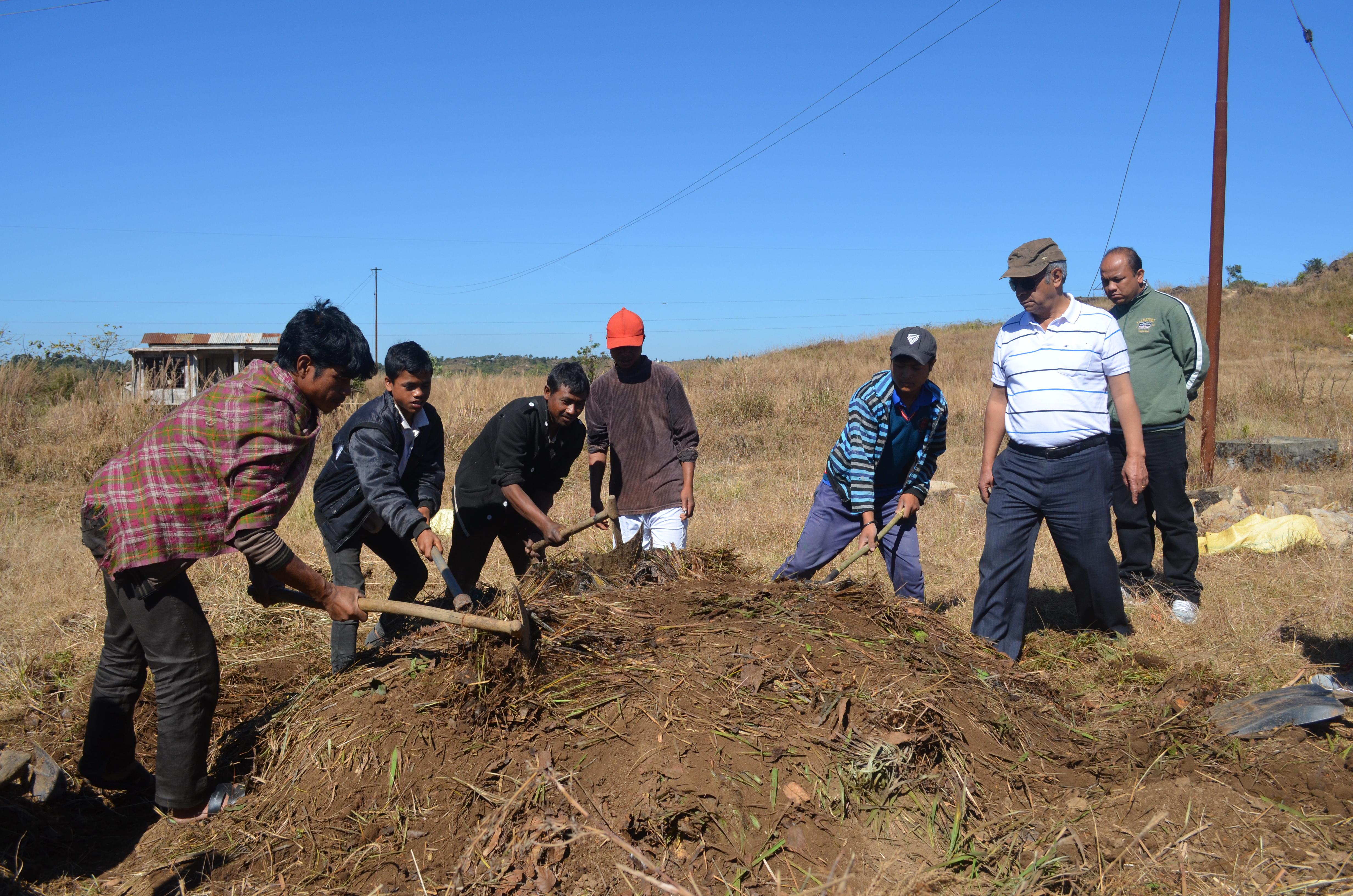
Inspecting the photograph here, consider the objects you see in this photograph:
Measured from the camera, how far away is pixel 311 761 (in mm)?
2904

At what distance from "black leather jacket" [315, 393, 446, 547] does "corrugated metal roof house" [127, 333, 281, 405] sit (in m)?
9.01

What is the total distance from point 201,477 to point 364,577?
1.37 meters

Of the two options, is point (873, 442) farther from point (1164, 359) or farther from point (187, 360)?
point (187, 360)

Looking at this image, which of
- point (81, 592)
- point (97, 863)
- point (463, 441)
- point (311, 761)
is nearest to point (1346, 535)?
point (311, 761)

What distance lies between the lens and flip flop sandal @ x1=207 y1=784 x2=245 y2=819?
2.96m

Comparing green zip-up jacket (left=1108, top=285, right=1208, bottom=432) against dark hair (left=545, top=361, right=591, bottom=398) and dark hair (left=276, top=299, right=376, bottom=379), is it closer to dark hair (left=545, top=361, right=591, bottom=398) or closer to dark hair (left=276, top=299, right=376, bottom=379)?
dark hair (left=545, top=361, right=591, bottom=398)

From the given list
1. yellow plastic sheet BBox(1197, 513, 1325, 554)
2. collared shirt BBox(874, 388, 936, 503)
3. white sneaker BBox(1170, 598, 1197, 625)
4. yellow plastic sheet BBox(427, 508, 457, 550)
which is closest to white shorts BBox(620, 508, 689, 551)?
collared shirt BBox(874, 388, 936, 503)

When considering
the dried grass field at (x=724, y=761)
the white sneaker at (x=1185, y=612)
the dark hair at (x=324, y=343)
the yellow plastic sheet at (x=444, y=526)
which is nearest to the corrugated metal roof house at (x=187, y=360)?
the yellow plastic sheet at (x=444, y=526)

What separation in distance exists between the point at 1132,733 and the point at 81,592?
238 inches

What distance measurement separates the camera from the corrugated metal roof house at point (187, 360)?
1180 centimetres

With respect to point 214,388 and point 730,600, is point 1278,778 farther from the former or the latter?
point 214,388

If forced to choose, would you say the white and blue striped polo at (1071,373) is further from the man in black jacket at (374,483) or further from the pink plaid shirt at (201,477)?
the pink plaid shirt at (201,477)

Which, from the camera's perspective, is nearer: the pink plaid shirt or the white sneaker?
the pink plaid shirt

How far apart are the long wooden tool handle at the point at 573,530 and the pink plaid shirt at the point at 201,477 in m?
1.49
